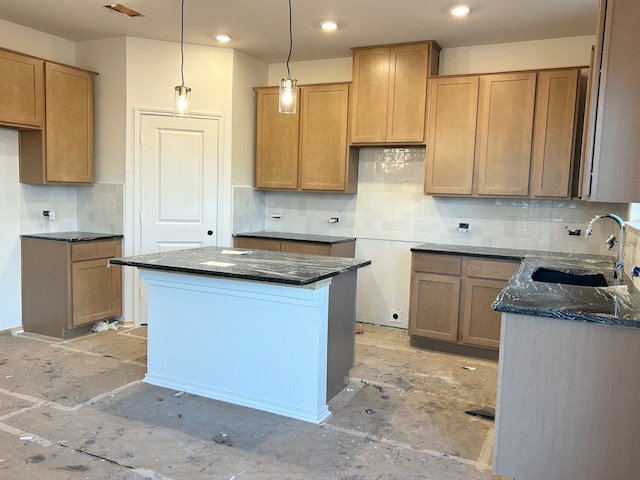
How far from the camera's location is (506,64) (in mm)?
4414

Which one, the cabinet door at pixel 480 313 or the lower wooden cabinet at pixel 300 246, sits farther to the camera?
the lower wooden cabinet at pixel 300 246

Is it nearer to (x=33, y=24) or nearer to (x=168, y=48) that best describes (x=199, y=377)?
(x=168, y=48)

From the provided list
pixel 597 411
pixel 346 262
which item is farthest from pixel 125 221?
pixel 597 411

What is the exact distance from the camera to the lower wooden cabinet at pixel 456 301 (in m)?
4.00

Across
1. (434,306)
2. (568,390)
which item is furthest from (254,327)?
(434,306)

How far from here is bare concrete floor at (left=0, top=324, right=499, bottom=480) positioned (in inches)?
93.7

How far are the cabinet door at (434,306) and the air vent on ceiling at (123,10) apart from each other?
3.12 meters

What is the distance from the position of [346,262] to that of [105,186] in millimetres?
2821

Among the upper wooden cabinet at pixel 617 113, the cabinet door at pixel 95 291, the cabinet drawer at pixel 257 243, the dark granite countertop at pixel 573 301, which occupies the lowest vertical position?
the cabinet door at pixel 95 291

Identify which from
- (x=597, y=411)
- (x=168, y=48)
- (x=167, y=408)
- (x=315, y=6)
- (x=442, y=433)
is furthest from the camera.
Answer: (x=168, y=48)

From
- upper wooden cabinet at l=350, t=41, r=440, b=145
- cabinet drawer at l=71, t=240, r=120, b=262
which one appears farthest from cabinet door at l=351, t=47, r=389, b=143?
cabinet drawer at l=71, t=240, r=120, b=262

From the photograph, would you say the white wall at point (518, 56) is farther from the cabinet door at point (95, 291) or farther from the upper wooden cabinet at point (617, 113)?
the cabinet door at point (95, 291)

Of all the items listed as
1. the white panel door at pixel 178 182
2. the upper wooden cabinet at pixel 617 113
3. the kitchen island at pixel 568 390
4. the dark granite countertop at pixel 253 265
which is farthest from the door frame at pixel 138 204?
the upper wooden cabinet at pixel 617 113

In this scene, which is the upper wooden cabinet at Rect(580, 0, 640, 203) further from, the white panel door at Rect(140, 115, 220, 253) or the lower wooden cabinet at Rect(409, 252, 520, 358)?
the white panel door at Rect(140, 115, 220, 253)
